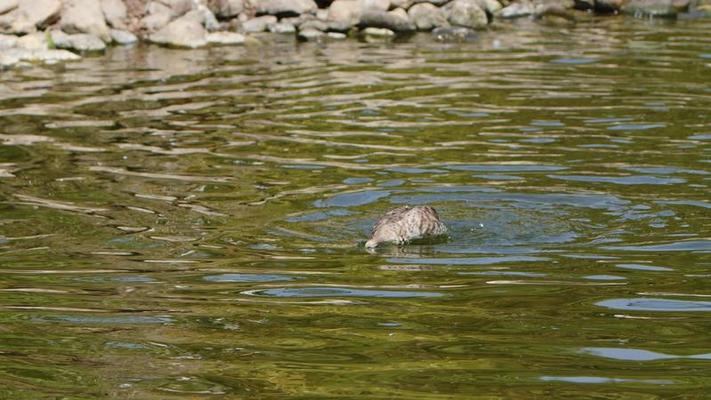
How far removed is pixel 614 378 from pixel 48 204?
6.38 meters

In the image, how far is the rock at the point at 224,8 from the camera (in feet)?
88.1

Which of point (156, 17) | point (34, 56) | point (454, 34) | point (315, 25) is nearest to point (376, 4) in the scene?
point (315, 25)

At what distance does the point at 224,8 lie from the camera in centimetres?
2684

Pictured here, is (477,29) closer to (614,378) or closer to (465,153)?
(465,153)

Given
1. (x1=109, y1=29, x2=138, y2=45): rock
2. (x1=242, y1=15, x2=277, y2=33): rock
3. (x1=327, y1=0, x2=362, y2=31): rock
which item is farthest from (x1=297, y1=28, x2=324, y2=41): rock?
(x1=109, y1=29, x2=138, y2=45): rock

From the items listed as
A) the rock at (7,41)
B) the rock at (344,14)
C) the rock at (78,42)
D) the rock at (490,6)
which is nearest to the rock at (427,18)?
the rock at (344,14)

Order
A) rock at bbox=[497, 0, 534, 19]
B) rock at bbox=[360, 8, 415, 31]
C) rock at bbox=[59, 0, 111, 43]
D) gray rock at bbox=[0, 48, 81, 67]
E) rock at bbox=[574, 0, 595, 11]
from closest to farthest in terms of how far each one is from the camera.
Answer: gray rock at bbox=[0, 48, 81, 67] < rock at bbox=[59, 0, 111, 43] < rock at bbox=[360, 8, 415, 31] < rock at bbox=[497, 0, 534, 19] < rock at bbox=[574, 0, 595, 11]

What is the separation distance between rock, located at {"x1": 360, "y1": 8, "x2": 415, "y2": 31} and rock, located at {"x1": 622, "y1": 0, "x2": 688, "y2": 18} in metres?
4.80

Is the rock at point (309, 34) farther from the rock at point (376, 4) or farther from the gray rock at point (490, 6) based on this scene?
the gray rock at point (490, 6)

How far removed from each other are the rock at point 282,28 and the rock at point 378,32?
4.53 ft

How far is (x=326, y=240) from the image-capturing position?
9766 millimetres

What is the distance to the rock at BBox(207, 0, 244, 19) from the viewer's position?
26844 mm

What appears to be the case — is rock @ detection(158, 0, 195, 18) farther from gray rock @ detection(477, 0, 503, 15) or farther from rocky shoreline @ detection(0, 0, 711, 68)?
gray rock @ detection(477, 0, 503, 15)

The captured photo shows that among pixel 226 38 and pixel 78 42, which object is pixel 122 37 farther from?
pixel 226 38
